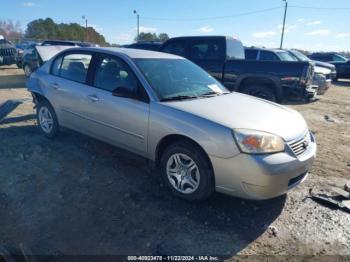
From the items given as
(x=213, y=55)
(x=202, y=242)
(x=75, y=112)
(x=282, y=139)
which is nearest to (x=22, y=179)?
(x=75, y=112)

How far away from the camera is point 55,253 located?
2803mm

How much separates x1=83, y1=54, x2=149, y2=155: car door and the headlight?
119 centimetres

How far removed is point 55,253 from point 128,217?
78 centimetres

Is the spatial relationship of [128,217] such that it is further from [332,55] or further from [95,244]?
[332,55]

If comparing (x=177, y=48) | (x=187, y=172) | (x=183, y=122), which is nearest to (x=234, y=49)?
(x=177, y=48)

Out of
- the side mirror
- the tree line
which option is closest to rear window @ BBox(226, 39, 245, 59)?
the side mirror

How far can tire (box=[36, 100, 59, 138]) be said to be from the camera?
17.5 feet

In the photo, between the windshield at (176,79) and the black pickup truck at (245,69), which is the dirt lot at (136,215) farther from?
the black pickup truck at (245,69)

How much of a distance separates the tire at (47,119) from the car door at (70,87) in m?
0.19

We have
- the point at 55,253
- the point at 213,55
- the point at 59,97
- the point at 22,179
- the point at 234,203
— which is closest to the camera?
the point at 55,253

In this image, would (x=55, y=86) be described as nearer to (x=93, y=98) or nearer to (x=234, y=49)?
(x=93, y=98)

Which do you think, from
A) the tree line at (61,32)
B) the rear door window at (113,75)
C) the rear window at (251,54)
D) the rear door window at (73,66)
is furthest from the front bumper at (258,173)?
the tree line at (61,32)

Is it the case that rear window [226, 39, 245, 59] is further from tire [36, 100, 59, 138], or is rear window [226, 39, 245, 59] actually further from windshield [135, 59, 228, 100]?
tire [36, 100, 59, 138]

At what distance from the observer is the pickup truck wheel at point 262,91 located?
25.7ft
